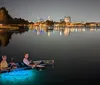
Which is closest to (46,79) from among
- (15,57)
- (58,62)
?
(58,62)

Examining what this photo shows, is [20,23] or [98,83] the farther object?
[20,23]

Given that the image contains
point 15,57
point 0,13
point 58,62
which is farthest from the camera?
point 0,13

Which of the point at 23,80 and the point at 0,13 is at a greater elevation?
the point at 0,13

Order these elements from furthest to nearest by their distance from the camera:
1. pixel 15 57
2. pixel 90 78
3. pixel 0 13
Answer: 1. pixel 0 13
2. pixel 15 57
3. pixel 90 78

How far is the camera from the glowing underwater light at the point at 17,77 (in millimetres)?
5855

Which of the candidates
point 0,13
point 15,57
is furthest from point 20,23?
point 15,57

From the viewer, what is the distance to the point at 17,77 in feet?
20.3

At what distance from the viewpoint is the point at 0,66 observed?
6.47 m

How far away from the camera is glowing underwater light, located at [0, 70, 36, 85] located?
19.2ft

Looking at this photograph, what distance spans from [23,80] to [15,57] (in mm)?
2798

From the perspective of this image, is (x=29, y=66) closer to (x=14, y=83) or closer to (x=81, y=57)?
(x=14, y=83)

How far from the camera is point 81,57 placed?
28.6 feet

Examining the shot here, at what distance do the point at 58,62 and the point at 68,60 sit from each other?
40 cm

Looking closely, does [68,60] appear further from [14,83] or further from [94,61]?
[14,83]
